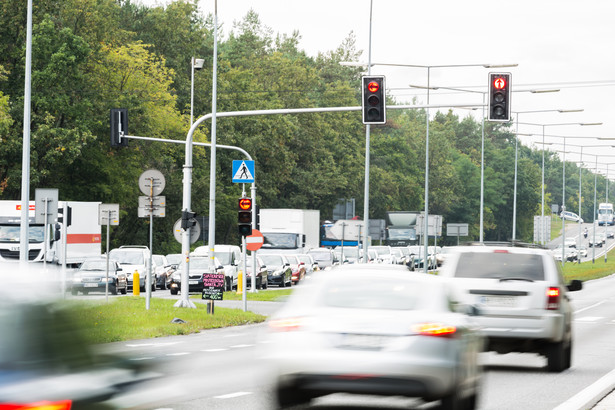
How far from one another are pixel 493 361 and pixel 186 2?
195 ft

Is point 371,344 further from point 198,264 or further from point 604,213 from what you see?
point 604,213

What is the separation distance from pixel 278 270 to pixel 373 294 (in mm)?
40847

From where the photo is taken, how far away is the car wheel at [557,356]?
1589 centimetres

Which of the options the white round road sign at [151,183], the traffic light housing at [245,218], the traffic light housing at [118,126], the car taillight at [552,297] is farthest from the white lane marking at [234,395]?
the traffic light housing at [118,126]

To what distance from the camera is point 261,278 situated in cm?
4906

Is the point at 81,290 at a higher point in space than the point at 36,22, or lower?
lower

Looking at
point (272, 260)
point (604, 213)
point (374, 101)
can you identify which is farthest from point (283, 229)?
point (604, 213)

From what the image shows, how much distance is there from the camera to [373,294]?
35.2 feet

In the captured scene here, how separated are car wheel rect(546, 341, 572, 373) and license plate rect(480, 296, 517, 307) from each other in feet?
2.57

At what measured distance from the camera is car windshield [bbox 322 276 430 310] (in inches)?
416

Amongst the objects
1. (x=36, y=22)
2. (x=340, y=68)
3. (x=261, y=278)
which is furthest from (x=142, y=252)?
(x=340, y=68)

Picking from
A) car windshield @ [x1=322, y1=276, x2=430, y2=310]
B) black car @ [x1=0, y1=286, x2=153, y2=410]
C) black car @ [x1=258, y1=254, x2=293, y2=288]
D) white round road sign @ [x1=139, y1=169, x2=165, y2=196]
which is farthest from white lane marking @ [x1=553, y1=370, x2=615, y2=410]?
black car @ [x1=258, y1=254, x2=293, y2=288]

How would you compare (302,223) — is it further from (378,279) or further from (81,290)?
(378,279)

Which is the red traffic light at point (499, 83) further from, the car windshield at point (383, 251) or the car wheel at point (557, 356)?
the car windshield at point (383, 251)
